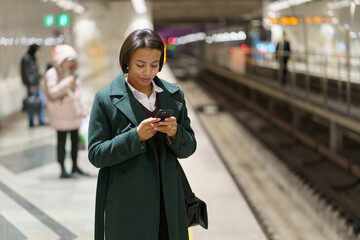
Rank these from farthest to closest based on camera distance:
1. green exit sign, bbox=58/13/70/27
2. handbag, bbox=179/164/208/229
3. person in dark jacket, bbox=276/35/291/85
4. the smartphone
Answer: person in dark jacket, bbox=276/35/291/85, green exit sign, bbox=58/13/70/27, handbag, bbox=179/164/208/229, the smartphone

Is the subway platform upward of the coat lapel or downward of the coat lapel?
downward

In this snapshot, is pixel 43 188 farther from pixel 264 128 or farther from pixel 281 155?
pixel 264 128

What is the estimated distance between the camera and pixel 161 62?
2115 mm

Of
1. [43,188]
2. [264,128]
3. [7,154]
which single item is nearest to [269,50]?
[264,128]

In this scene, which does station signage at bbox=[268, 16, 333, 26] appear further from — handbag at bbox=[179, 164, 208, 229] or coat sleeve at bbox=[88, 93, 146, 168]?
coat sleeve at bbox=[88, 93, 146, 168]

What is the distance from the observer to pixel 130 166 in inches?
79.0

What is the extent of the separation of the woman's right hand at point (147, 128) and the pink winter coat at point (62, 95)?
269 centimetres

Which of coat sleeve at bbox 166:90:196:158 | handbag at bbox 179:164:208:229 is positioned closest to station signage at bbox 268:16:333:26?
handbag at bbox 179:164:208:229

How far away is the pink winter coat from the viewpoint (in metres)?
4.40

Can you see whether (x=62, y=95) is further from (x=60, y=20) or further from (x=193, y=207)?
(x=193, y=207)

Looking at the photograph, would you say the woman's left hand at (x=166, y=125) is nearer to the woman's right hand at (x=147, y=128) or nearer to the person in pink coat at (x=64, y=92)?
the woman's right hand at (x=147, y=128)

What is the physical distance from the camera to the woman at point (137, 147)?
6.39 feet

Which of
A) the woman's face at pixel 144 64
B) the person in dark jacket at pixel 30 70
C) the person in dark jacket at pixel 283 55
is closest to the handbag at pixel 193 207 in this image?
the woman's face at pixel 144 64

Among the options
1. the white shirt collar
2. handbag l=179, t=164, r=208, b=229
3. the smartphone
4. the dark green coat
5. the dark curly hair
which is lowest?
handbag l=179, t=164, r=208, b=229
